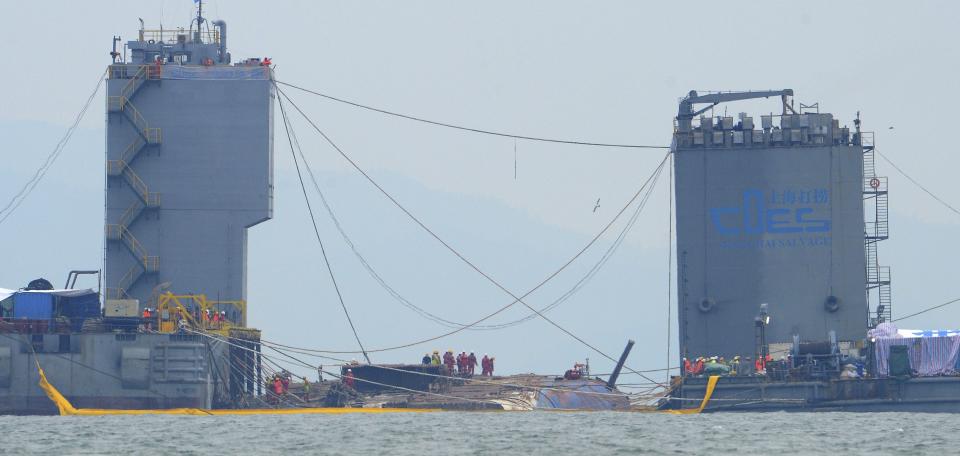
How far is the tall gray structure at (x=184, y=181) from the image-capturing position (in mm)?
78688

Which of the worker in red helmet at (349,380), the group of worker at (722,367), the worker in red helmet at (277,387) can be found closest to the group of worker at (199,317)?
the worker in red helmet at (277,387)

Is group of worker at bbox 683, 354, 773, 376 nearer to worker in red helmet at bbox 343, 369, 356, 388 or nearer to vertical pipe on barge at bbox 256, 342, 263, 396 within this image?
worker in red helmet at bbox 343, 369, 356, 388

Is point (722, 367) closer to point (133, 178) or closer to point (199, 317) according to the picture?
point (199, 317)

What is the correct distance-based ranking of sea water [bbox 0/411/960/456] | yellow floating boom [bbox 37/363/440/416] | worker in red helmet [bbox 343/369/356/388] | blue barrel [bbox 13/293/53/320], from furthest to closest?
worker in red helmet [bbox 343/369/356/388] → blue barrel [bbox 13/293/53/320] → yellow floating boom [bbox 37/363/440/416] → sea water [bbox 0/411/960/456]

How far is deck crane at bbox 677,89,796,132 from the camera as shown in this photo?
3159 inches

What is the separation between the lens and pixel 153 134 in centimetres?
7894

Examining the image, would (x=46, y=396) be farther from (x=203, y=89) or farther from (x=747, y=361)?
(x=747, y=361)

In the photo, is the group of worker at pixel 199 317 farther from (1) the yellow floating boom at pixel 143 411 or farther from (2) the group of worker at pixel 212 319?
(1) the yellow floating boom at pixel 143 411

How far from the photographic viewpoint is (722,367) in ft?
245

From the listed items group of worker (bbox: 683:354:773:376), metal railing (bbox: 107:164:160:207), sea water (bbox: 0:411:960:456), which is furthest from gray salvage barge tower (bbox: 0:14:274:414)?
group of worker (bbox: 683:354:773:376)

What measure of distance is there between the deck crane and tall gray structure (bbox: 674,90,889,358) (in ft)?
3.21

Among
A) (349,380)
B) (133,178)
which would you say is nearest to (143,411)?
(349,380)

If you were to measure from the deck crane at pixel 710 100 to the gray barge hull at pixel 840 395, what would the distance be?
11.2 metres

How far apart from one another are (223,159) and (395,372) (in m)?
10.2
